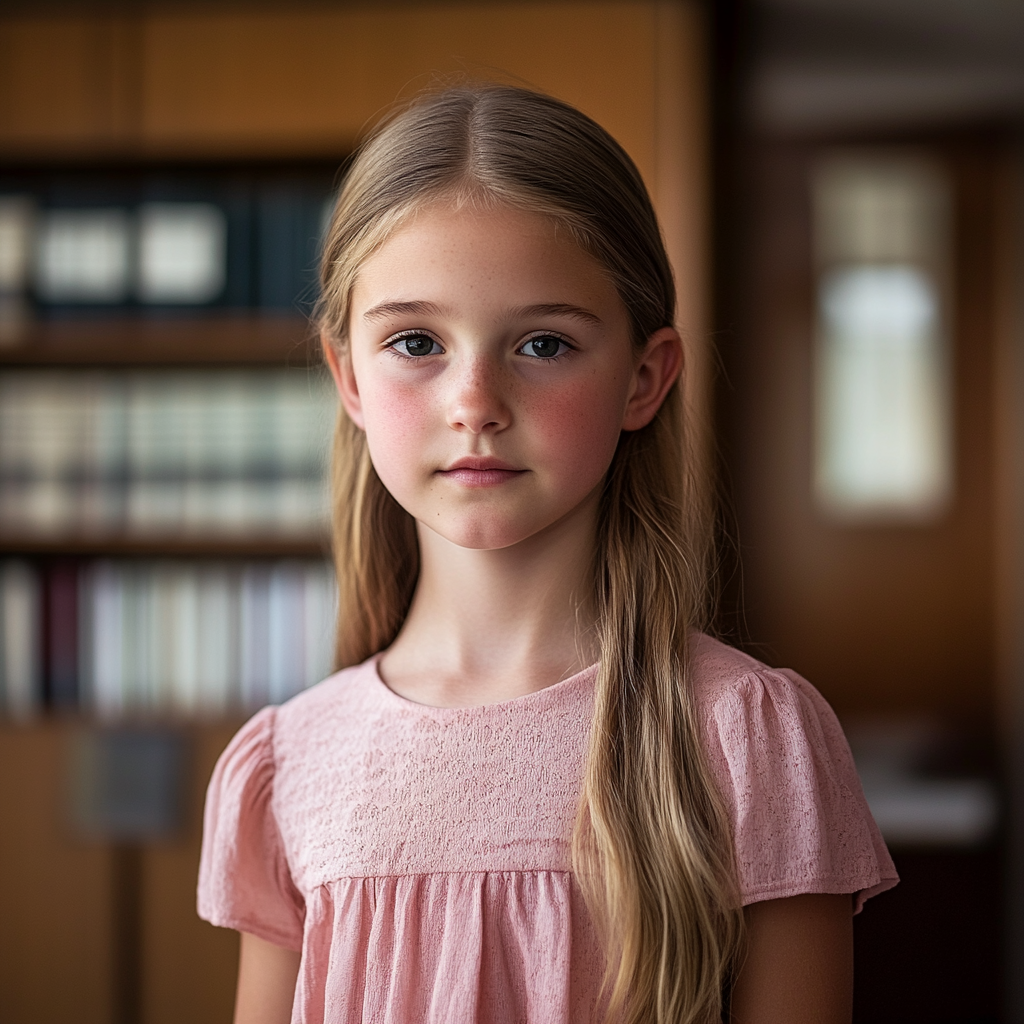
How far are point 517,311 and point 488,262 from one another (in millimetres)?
30

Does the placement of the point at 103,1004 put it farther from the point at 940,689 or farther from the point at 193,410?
the point at 940,689

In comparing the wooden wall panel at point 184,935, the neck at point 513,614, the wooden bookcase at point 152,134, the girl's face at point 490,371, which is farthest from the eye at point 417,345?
the wooden wall panel at point 184,935

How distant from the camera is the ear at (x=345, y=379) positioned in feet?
2.42

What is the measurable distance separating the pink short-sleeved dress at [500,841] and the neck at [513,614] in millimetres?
17

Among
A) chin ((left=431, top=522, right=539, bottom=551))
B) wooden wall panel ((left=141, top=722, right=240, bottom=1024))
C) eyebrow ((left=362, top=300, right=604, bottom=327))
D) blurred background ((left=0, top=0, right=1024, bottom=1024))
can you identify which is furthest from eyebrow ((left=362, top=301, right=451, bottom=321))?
wooden wall panel ((left=141, top=722, right=240, bottom=1024))

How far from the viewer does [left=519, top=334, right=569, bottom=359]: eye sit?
0.63 meters

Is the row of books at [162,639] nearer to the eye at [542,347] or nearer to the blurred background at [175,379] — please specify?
the blurred background at [175,379]

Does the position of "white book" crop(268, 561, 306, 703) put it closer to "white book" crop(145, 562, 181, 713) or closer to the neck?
"white book" crop(145, 562, 181, 713)

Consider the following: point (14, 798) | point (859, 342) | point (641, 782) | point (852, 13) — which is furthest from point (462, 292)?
point (859, 342)

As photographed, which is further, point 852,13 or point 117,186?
point 852,13

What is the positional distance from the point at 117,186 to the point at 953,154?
2.59m

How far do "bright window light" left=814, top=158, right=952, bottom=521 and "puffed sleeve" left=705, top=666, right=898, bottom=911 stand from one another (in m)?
3.28

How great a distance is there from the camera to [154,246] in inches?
97.3

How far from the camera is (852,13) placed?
10.00 ft
